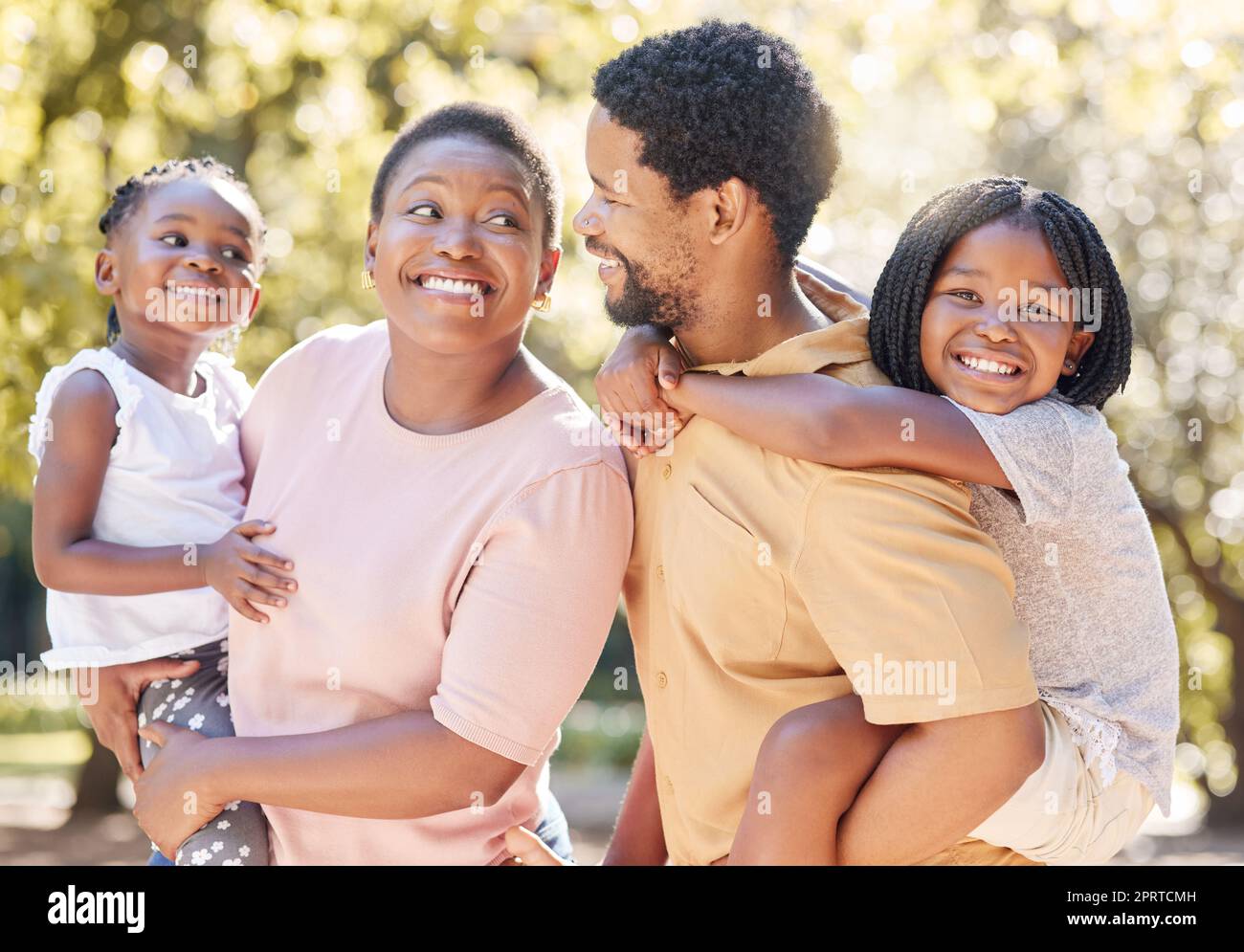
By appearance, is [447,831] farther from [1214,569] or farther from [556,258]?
[1214,569]

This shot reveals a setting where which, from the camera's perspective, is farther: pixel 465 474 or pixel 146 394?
pixel 146 394

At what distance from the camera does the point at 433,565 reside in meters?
2.54

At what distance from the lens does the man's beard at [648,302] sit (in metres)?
2.51

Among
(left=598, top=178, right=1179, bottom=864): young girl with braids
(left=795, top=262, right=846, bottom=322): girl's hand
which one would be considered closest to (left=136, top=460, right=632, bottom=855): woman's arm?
(left=598, top=178, right=1179, bottom=864): young girl with braids

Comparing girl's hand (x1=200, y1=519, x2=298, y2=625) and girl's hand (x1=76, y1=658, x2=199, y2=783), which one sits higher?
girl's hand (x1=200, y1=519, x2=298, y2=625)

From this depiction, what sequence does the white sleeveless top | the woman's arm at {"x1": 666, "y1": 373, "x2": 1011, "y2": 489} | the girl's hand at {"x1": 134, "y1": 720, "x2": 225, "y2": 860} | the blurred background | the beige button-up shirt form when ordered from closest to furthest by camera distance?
1. the beige button-up shirt
2. the woman's arm at {"x1": 666, "y1": 373, "x2": 1011, "y2": 489}
3. the girl's hand at {"x1": 134, "y1": 720, "x2": 225, "y2": 860}
4. the white sleeveless top
5. the blurred background

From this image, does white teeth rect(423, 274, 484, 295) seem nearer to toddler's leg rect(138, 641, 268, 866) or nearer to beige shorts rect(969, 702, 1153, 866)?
toddler's leg rect(138, 641, 268, 866)

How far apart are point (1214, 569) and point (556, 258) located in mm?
10794

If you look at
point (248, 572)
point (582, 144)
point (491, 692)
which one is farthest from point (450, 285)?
point (582, 144)

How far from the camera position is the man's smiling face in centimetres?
248

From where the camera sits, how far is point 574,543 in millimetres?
2496

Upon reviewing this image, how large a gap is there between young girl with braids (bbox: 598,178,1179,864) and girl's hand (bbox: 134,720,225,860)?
107 cm

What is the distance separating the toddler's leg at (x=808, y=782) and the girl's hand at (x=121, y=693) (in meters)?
1.45
